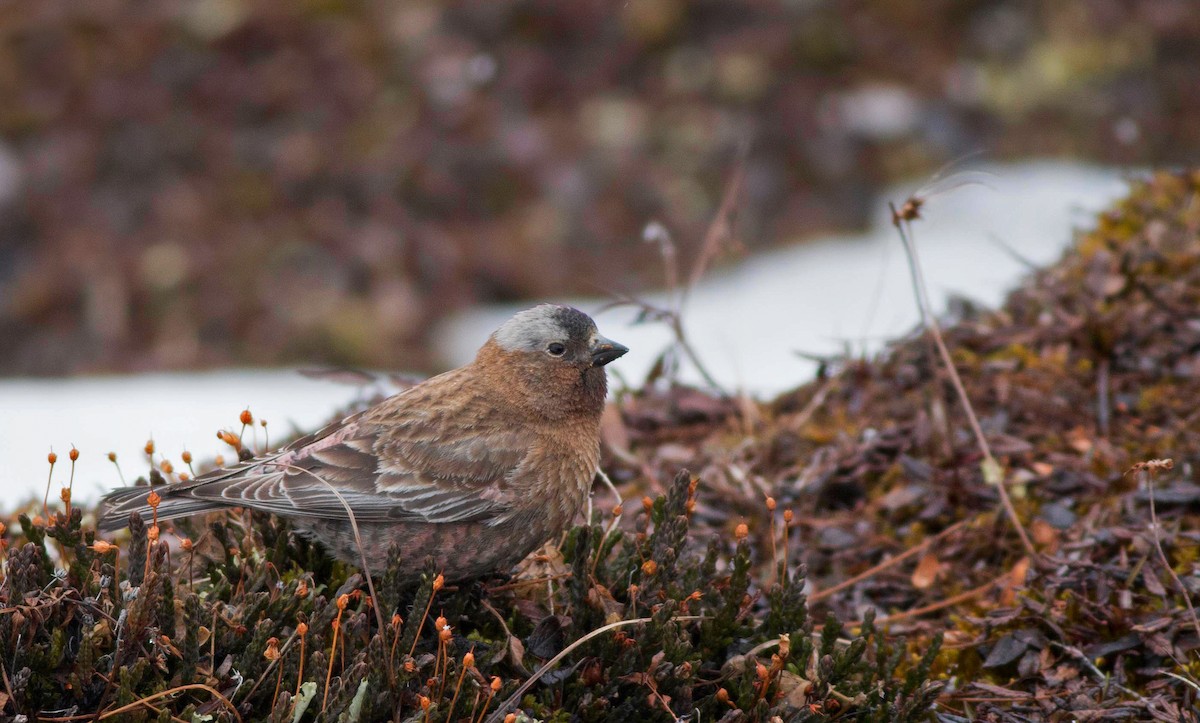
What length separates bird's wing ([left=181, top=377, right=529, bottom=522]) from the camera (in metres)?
3.88

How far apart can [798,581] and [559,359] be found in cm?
124

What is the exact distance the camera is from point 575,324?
4445mm

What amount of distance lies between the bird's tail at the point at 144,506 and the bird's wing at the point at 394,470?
0.04 meters

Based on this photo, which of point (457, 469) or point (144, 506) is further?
point (457, 469)

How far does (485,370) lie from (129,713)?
1.79 meters

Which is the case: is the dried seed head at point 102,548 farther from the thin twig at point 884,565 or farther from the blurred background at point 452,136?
the blurred background at point 452,136

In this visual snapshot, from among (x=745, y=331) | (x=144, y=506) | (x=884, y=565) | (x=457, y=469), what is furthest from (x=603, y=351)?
(x=745, y=331)

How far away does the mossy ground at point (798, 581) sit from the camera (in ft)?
10.9

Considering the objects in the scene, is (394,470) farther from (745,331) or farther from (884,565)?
(745,331)

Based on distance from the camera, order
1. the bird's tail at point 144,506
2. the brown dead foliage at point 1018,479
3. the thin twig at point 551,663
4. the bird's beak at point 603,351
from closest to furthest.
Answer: the thin twig at point 551,663 < the bird's tail at point 144,506 < the brown dead foliage at point 1018,479 < the bird's beak at point 603,351

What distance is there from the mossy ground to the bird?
0.15 meters

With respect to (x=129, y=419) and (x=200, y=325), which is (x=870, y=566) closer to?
(x=129, y=419)

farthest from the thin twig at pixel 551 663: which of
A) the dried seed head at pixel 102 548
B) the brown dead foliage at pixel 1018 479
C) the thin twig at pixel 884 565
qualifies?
the dried seed head at pixel 102 548

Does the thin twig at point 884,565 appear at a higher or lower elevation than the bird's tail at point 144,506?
lower
